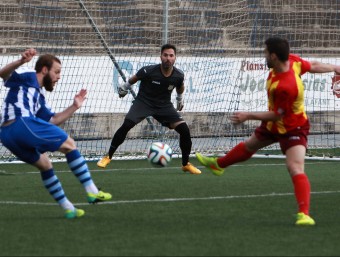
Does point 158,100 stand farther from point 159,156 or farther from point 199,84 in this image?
point 199,84

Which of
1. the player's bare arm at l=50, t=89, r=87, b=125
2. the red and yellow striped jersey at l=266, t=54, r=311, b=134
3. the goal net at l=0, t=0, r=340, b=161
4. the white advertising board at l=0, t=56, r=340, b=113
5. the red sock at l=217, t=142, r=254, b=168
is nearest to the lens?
the red and yellow striped jersey at l=266, t=54, r=311, b=134

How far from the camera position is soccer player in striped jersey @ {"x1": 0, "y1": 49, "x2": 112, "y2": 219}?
8.71 metres

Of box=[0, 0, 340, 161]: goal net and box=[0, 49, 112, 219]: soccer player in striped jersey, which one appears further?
box=[0, 0, 340, 161]: goal net

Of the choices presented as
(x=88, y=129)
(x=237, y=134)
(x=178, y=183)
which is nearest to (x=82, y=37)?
(x=88, y=129)

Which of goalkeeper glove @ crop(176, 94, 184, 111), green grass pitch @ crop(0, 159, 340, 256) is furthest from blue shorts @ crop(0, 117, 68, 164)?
goalkeeper glove @ crop(176, 94, 184, 111)

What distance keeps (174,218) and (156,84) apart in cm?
582

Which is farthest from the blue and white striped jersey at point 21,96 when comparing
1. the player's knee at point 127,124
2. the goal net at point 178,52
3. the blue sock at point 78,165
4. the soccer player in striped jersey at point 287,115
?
the goal net at point 178,52

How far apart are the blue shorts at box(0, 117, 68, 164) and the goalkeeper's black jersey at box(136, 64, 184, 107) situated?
5.65 metres

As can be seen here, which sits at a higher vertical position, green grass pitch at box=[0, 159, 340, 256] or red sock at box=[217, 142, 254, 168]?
red sock at box=[217, 142, 254, 168]

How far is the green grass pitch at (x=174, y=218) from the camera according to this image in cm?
717

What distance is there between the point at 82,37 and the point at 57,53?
1.96ft

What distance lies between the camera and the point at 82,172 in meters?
8.99

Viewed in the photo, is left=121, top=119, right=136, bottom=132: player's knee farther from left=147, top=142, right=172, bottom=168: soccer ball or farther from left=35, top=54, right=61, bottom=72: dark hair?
left=35, top=54, right=61, bottom=72: dark hair

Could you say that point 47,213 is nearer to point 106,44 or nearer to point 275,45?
point 275,45
